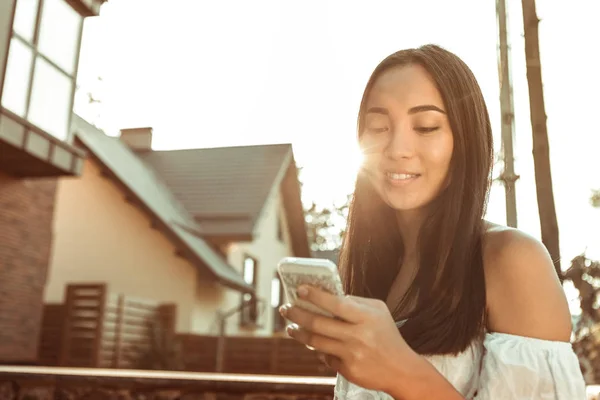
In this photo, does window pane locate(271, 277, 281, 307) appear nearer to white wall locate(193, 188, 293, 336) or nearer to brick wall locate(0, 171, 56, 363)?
white wall locate(193, 188, 293, 336)

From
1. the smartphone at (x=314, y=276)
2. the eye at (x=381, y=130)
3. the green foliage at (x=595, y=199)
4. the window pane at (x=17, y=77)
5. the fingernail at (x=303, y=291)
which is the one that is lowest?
the fingernail at (x=303, y=291)

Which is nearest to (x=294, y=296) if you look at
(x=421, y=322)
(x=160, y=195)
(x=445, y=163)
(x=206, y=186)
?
(x=421, y=322)

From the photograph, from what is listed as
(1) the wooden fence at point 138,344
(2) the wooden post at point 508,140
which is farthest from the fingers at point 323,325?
(1) the wooden fence at point 138,344

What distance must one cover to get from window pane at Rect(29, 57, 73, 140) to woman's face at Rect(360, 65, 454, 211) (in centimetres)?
986

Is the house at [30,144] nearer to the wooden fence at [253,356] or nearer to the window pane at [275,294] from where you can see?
the wooden fence at [253,356]

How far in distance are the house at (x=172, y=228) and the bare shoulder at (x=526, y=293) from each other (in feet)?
47.0

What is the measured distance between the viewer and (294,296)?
1301 mm

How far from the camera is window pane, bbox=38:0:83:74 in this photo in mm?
11031

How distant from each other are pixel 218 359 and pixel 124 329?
2.10 metres

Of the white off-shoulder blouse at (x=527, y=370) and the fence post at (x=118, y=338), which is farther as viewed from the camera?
the fence post at (x=118, y=338)

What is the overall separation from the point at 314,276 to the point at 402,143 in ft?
1.72

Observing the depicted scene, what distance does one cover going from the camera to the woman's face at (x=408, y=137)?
1.62 metres

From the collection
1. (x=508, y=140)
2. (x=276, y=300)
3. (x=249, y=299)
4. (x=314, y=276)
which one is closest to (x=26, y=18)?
(x=508, y=140)

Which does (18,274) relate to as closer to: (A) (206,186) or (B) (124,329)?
(B) (124,329)
